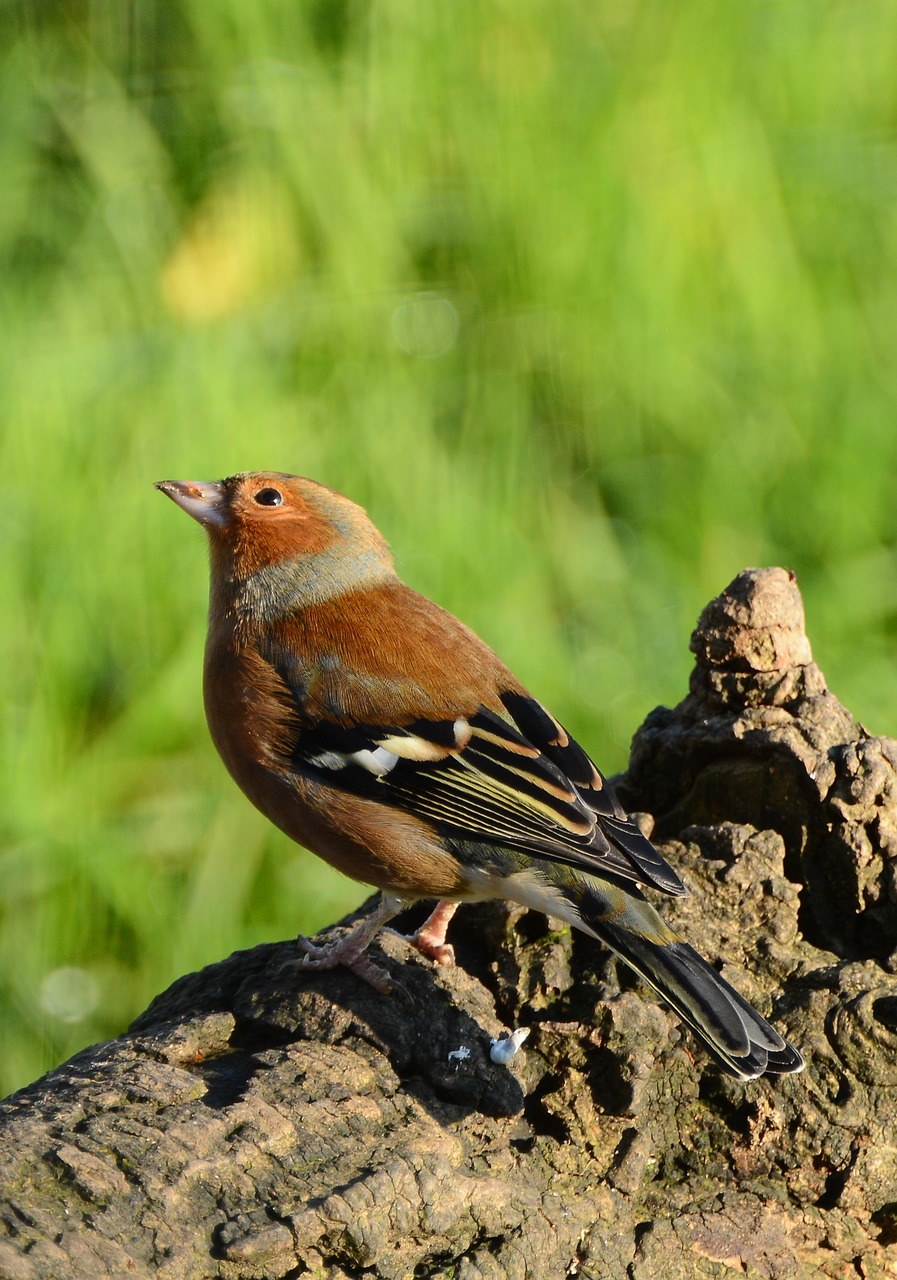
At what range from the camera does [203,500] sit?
349cm

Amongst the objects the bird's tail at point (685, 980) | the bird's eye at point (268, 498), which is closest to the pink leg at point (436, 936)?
the bird's tail at point (685, 980)

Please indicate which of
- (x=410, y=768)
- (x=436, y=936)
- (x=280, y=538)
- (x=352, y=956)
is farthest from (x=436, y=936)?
(x=280, y=538)

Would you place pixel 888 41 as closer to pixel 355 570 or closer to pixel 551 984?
pixel 355 570

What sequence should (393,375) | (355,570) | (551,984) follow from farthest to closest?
(393,375), (355,570), (551,984)

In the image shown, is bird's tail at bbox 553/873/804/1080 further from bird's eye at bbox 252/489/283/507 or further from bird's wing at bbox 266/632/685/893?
bird's eye at bbox 252/489/283/507

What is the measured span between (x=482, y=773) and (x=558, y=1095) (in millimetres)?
729

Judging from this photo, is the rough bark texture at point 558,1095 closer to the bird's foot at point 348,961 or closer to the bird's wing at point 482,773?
the bird's foot at point 348,961

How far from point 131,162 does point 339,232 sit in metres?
0.75

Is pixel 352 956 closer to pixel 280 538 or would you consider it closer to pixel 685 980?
pixel 685 980

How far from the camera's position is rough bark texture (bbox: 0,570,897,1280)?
6.38 ft

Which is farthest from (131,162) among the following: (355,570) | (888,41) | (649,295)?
(888,41)

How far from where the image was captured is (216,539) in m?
3.54

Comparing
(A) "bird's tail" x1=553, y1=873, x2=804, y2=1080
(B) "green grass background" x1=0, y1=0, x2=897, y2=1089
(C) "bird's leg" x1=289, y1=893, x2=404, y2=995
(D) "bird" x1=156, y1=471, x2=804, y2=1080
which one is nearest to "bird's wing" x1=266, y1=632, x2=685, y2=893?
(D) "bird" x1=156, y1=471, x2=804, y2=1080

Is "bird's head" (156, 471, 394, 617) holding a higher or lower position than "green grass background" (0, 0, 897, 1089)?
lower
